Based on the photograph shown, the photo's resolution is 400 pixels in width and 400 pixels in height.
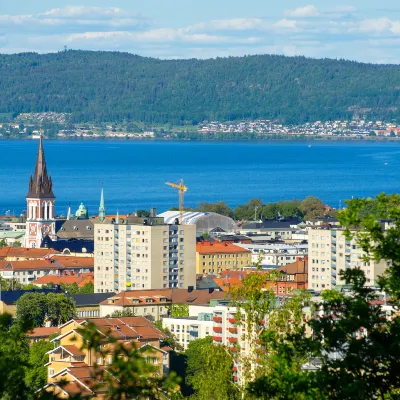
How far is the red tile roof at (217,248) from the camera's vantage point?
52.7 meters

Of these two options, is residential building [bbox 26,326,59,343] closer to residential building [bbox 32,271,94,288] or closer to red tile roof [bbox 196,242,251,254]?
residential building [bbox 32,271,94,288]

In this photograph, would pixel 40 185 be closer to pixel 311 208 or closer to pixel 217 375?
pixel 311 208

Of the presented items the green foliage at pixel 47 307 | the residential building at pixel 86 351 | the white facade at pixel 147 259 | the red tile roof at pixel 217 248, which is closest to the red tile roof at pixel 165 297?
the green foliage at pixel 47 307

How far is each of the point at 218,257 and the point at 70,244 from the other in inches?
353

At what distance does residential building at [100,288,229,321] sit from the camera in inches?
1491

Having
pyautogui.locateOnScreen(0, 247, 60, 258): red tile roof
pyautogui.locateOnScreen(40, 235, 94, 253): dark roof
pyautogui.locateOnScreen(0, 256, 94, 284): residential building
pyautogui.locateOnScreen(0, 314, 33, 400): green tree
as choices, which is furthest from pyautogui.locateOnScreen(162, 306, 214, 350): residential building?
pyautogui.locateOnScreen(40, 235, 94, 253): dark roof

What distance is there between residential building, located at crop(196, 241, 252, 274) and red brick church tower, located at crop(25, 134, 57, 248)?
10.7 meters

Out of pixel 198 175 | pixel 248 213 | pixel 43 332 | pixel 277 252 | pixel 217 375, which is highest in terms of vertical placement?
pixel 217 375

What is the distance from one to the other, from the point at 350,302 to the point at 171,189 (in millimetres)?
103394

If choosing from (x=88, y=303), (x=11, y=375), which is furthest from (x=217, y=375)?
(x=88, y=303)

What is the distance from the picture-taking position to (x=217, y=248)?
175ft

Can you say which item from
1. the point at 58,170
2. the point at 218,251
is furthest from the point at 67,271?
the point at 58,170

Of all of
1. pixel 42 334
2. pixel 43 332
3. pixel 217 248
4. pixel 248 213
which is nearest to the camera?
pixel 42 334

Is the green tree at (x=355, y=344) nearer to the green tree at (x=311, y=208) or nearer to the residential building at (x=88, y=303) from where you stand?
the residential building at (x=88, y=303)
